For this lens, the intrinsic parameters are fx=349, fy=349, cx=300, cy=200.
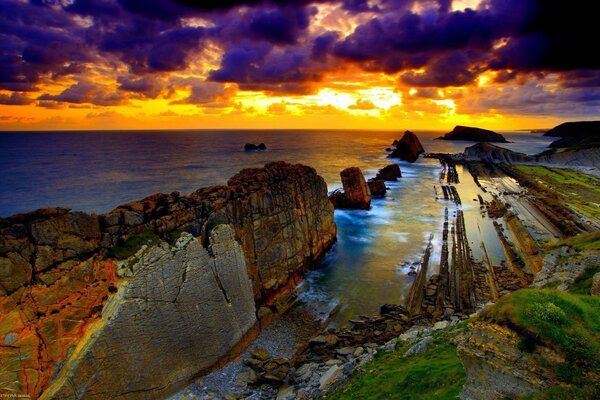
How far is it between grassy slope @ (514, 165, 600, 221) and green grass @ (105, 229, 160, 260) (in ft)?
231

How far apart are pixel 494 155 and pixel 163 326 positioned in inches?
6294

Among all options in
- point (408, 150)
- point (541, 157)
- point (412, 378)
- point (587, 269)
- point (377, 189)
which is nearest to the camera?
point (412, 378)

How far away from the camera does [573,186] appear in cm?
9138

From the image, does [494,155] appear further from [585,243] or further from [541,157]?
[585,243]

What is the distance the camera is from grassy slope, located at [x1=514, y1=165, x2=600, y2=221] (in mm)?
69250

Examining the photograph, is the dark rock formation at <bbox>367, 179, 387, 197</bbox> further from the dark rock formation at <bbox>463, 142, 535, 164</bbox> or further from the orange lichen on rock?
the dark rock formation at <bbox>463, 142, 535, 164</bbox>

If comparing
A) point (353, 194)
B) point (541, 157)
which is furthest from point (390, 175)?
point (541, 157)

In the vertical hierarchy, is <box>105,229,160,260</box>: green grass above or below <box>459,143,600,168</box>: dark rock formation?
below

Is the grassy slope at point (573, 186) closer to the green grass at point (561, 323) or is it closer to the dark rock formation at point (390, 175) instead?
the dark rock formation at point (390, 175)

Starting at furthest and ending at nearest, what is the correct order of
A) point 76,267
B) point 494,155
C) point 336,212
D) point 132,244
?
point 494,155
point 336,212
point 132,244
point 76,267

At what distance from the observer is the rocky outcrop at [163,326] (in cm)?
1889

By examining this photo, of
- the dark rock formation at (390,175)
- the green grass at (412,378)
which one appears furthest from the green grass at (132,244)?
the dark rock formation at (390,175)

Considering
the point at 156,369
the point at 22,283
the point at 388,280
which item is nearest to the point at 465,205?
the point at 388,280

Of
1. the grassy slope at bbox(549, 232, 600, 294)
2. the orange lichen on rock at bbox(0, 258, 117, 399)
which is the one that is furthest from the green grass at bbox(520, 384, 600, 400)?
the orange lichen on rock at bbox(0, 258, 117, 399)
